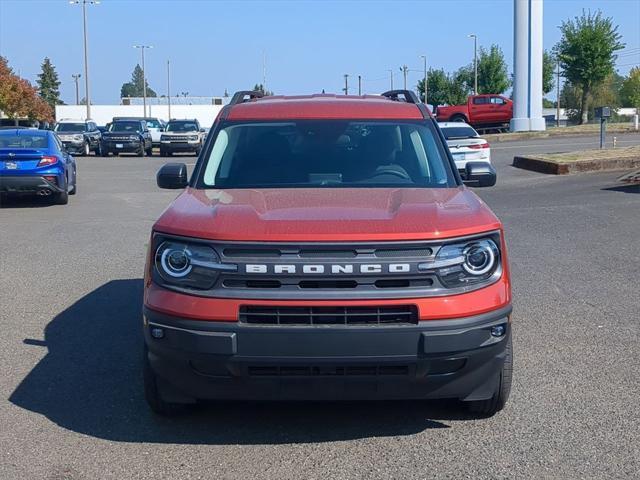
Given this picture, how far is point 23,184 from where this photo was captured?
17.1m

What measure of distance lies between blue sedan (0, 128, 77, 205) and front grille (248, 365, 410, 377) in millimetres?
13774

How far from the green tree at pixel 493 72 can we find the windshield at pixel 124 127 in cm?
3936

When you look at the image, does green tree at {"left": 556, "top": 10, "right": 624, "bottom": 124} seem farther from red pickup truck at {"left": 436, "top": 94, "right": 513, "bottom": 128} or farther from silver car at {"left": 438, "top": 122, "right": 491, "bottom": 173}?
silver car at {"left": 438, "top": 122, "right": 491, "bottom": 173}

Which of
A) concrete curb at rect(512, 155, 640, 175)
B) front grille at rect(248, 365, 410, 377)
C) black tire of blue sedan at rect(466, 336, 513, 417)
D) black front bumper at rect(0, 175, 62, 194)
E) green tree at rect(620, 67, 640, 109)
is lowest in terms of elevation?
black tire of blue sedan at rect(466, 336, 513, 417)

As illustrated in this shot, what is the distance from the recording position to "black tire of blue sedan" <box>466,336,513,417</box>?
5.02 m

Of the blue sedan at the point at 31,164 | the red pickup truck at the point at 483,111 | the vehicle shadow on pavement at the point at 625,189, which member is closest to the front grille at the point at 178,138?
the red pickup truck at the point at 483,111

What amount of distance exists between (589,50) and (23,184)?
42.0 metres

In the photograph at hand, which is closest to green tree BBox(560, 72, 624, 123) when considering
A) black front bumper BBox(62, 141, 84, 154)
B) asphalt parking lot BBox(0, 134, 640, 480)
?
black front bumper BBox(62, 141, 84, 154)

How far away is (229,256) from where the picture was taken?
454 centimetres

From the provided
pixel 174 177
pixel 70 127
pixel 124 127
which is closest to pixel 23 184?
pixel 174 177

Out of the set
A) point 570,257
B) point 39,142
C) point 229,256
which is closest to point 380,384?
point 229,256

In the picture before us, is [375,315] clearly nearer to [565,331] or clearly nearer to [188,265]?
[188,265]

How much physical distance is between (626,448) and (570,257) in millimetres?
6424

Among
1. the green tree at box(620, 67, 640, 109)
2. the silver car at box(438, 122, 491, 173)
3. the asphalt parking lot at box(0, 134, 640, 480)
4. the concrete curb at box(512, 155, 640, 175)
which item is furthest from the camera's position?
the green tree at box(620, 67, 640, 109)
